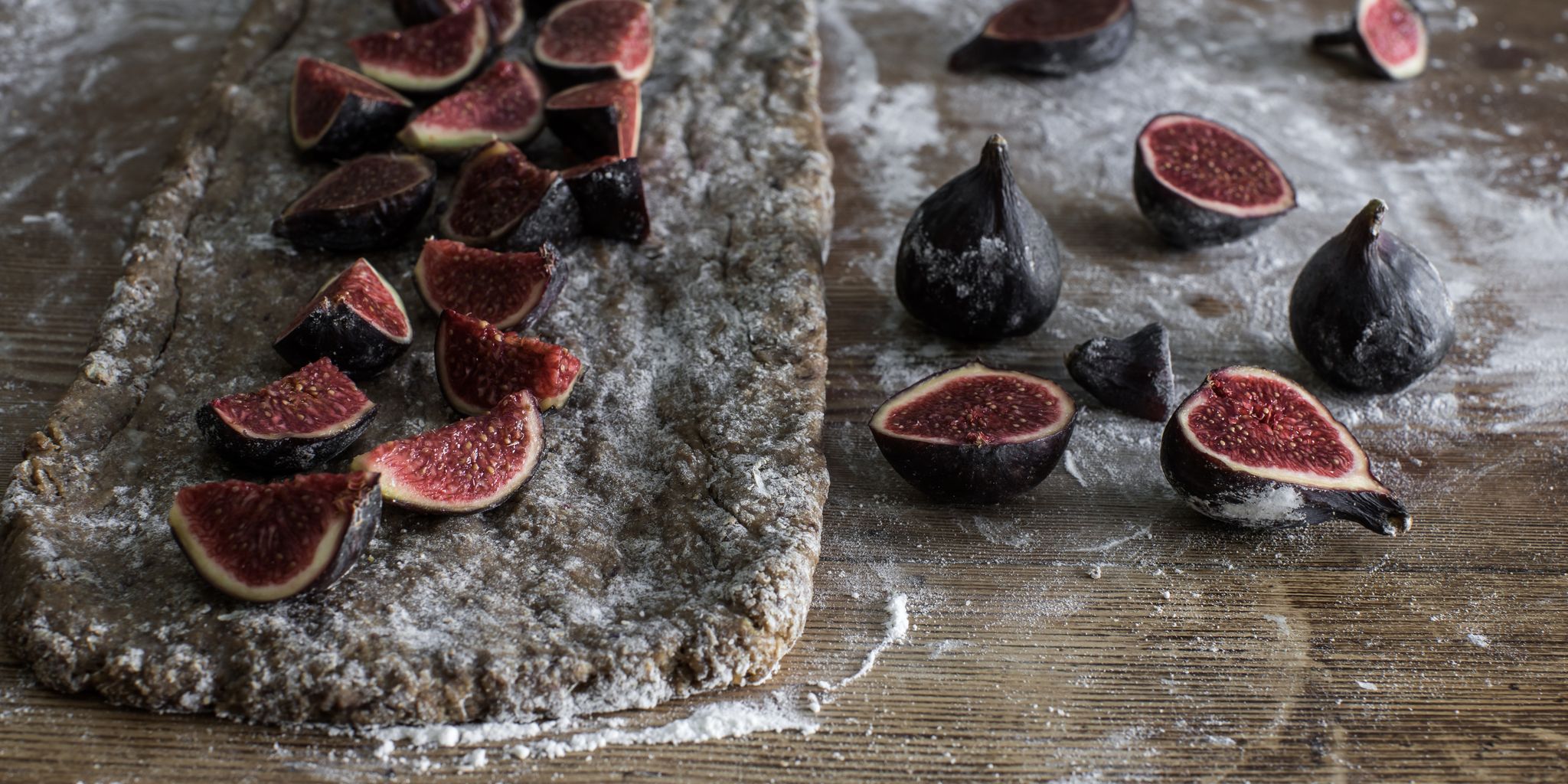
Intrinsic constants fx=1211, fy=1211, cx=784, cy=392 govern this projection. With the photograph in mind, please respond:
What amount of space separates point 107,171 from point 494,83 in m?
1.35

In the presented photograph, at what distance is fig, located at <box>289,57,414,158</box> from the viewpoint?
3.67 m

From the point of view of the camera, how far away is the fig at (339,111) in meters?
3.67

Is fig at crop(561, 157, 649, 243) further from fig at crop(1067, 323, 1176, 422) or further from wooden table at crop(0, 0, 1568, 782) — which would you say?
fig at crop(1067, 323, 1176, 422)

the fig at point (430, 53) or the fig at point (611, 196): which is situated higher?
the fig at point (430, 53)

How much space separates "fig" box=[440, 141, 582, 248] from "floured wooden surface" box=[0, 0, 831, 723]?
0.14 metres

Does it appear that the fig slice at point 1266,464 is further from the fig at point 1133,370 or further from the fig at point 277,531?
the fig at point 277,531

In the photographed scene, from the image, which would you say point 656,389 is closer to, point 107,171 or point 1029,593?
point 1029,593

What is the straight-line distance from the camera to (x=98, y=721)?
2.27 m

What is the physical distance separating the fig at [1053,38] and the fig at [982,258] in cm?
156

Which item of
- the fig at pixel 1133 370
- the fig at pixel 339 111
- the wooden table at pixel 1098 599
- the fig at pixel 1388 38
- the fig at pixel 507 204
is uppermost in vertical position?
the fig at pixel 339 111

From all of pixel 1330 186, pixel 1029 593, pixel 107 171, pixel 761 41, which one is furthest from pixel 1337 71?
pixel 107 171

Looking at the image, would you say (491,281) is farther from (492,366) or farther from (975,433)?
(975,433)

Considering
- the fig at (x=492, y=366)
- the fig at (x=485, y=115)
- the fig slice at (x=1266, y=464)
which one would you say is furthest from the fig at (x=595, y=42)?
the fig slice at (x=1266, y=464)

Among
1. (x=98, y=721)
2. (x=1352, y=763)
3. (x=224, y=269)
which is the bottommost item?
(x=1352, y=763)
